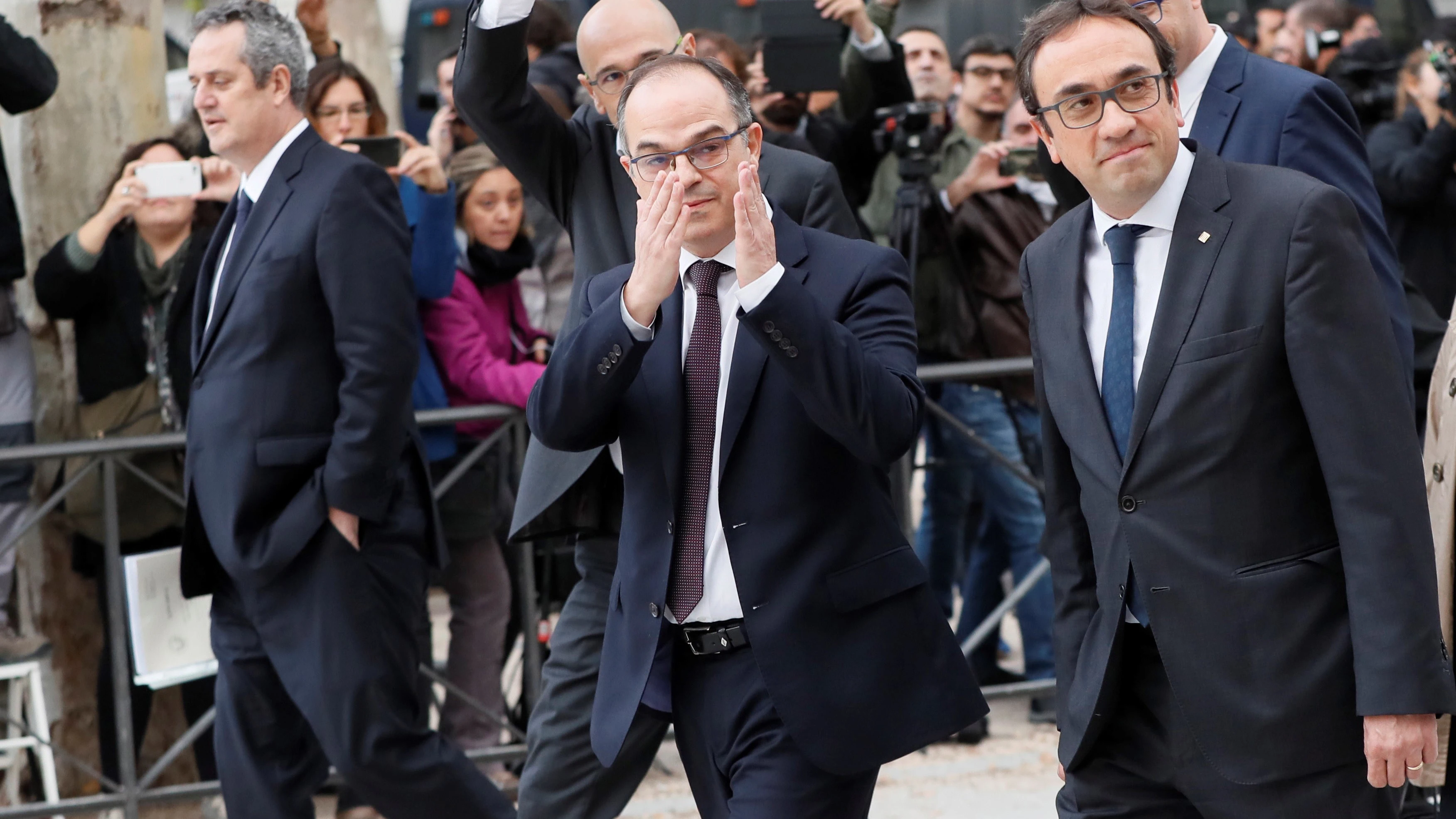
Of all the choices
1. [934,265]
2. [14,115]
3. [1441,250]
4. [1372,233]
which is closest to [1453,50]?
[1441,250]

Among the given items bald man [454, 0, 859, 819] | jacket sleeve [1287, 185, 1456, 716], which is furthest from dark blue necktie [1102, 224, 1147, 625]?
bald man [454, 0, 859, 819]

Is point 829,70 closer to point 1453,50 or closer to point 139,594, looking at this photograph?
point 1453,50

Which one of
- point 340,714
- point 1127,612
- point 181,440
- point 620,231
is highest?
point 620,231

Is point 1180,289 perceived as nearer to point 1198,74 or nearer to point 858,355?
point 858,355

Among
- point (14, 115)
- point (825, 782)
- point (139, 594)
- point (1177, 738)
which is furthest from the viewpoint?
point (14, 115)

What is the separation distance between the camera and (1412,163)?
639 cm

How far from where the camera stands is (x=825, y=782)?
3.04 m

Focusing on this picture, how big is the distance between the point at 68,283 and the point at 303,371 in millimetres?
1584

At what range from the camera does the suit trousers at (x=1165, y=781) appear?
2.71 m

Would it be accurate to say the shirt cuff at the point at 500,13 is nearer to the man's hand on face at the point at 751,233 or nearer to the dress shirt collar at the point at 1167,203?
the man's hand on face at the point at 751,233

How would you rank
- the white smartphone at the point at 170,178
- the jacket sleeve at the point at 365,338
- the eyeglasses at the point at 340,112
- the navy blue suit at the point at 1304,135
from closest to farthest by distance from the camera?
1. the navy blue suit at the point at 1304,135
2. the jacket sleeve at the point at 365,338
3. the white smartphone at the point at 170,178
4. the eyeglasses at the point at 340,112

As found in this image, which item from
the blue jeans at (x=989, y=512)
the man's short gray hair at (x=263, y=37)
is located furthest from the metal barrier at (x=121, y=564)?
the man's short gray hair at (x=263, y=37)

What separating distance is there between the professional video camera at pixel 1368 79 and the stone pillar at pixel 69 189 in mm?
4911

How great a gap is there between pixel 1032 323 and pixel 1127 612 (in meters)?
0.54
